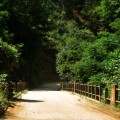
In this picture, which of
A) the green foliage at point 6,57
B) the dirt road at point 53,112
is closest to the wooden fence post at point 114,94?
the dirt road at point 53,112

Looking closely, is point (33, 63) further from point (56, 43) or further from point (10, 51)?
point (10, 51)

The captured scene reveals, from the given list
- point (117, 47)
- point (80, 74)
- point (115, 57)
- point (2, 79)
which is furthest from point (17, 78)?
point (2, 79)

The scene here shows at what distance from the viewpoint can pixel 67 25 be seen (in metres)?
Result: 98.9

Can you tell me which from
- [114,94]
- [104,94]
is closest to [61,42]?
[104,94]

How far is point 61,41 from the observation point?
95.4 m

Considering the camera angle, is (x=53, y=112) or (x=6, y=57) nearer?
(x=53, y=112)

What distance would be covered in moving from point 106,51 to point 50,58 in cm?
6693

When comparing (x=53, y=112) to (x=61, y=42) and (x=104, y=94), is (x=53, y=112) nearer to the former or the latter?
(x=104, y=94)

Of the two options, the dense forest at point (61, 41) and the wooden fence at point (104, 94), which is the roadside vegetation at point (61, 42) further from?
the wooden fence at point (104, 94)

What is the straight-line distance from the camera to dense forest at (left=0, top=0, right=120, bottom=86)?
33.2m

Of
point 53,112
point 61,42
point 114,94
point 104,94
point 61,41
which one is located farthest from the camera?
point 61,41

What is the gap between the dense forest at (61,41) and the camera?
3321cm

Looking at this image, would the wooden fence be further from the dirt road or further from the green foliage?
the green foliage

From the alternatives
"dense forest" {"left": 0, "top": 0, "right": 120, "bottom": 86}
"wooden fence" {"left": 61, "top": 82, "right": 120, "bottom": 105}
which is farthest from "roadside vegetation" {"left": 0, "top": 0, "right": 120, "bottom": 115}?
"wooden fence" {"left": 61, "top": 82, "right": 120, "bottom": 105}
